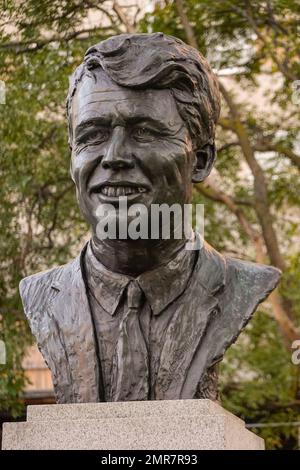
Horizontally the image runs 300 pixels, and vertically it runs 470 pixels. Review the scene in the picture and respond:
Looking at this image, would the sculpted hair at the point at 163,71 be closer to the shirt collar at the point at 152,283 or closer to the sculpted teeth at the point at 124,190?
the sculpted teeth at the point at 124,190

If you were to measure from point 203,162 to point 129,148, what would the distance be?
1.82 ft

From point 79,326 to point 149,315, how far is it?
1.16 feet

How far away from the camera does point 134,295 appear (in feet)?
15.1

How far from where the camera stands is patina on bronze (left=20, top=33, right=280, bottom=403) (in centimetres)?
445

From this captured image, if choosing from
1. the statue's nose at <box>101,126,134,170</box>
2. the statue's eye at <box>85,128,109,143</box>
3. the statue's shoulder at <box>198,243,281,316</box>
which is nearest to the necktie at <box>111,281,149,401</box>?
the statue's shoulder at <box>198,243,281,316</box>

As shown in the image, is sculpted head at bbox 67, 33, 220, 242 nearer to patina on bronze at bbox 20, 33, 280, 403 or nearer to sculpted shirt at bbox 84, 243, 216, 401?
patina on bronze at bbox 20, 33, 280, 403

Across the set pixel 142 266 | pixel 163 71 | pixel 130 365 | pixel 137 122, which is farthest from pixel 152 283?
pixel 163 71

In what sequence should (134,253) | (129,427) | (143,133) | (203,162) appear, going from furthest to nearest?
(203,162)
(134,253)
(143,133)
(129,427)

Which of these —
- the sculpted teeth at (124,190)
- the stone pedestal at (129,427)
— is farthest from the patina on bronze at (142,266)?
the stone pedestal at (129,427)

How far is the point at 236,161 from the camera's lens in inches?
463

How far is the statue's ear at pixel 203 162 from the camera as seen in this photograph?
4758 millimetres

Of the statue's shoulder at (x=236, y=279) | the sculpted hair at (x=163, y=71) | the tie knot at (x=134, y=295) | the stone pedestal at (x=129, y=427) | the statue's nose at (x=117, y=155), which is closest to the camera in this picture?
the stone pedestal at (x=129, y=427)

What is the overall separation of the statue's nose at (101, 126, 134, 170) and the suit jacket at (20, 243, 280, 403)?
70cm

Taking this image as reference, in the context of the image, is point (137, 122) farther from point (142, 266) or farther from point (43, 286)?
point (43, 286)
